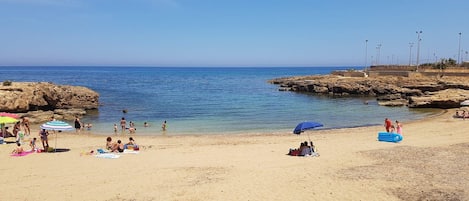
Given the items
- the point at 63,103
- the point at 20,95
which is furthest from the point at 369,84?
the point at 20,95

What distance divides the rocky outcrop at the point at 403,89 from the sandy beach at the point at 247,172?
21.9 meters

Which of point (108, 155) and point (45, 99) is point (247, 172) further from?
point (45, 99)

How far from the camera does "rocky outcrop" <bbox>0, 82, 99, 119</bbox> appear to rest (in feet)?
109

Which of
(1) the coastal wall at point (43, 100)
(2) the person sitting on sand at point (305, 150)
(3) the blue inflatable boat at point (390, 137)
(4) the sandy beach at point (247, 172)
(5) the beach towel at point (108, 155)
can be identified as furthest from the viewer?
(1) the coastal wall at point (43, 100)

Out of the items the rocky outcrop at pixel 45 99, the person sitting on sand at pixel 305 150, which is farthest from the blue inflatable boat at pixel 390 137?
the rocky outcrop at pixel 45 99

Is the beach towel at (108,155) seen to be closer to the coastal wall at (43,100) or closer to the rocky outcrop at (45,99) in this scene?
the coastal wall at (43,100)

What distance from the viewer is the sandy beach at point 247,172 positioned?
12.0 m

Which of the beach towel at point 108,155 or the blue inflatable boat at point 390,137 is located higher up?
the blue inflatable boat at point 390,137

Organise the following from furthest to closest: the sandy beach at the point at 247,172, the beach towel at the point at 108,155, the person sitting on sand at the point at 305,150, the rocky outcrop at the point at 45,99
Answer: the rocky outcrop at the point at 45,99 < the person sitting on sand at the point at 305,150 < the beach towel at the point at 108,155 < the sandy beach at the point at 247,172

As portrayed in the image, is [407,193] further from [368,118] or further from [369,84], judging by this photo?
[369,84]

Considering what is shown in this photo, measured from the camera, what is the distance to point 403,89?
58.6 meters

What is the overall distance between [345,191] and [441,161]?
20.9 ft

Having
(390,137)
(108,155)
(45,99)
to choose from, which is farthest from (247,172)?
(45,99)

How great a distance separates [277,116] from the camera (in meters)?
38.2
